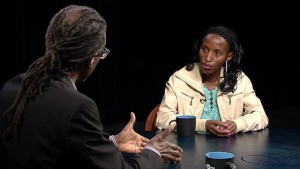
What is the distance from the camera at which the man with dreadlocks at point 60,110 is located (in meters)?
1.43

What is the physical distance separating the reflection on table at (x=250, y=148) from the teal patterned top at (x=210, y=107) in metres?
0.36

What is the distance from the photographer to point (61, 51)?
1539mm

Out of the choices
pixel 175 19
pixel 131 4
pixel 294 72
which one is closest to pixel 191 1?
pixel 175 19

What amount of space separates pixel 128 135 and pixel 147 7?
388 cm

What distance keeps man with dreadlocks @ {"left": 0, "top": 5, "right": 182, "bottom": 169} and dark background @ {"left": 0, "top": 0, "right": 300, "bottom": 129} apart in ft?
9.71

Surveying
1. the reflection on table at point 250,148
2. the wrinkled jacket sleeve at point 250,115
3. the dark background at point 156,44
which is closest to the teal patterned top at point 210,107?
the wrinkled jacket sleeve at point 250,115

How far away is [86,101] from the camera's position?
1449 mm

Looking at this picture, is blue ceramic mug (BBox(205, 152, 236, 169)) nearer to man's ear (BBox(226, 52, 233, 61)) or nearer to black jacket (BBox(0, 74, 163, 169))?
black jacket (BBox(0, 74, 163, 169))

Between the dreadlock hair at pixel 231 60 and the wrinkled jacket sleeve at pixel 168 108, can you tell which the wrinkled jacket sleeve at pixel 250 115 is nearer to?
the dreadlock hair at pixel 231 60

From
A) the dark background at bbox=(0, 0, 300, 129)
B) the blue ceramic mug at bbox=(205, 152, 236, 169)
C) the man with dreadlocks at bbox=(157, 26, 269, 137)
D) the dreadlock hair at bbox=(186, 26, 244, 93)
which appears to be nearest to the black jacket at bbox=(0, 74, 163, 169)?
the blue ceramic mug at bbox=(205, 152, 236, 169)

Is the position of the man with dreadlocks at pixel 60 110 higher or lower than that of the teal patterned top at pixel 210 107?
higher

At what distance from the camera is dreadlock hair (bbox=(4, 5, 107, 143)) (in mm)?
1502

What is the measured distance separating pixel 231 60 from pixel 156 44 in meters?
2.89

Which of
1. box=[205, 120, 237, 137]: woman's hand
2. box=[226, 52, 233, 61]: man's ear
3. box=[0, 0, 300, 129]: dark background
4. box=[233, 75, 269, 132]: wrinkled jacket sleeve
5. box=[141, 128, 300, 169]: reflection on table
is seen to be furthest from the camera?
box=[0, 0, 300, 129]: dark background
